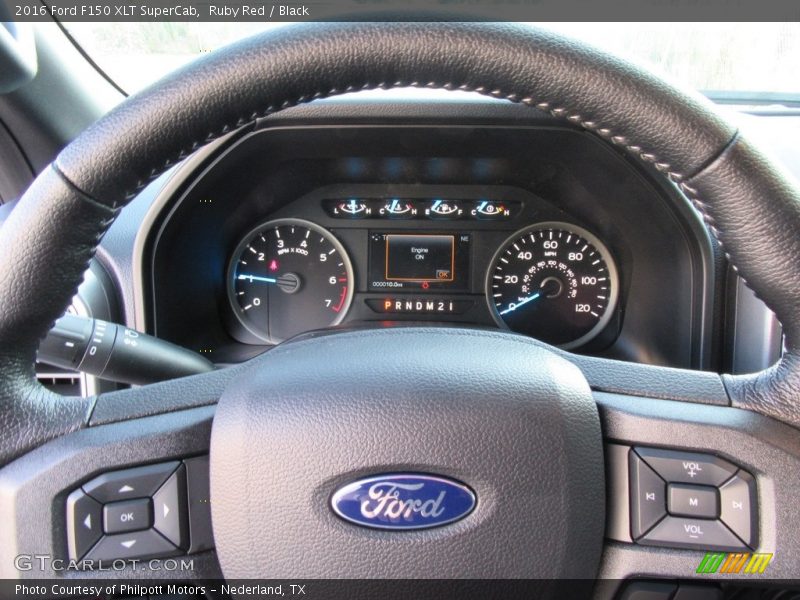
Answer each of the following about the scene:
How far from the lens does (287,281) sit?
2557 millimetres

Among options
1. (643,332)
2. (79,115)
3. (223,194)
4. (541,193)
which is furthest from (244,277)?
(643,332)

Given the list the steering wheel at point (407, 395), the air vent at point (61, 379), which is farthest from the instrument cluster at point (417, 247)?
the steering wheel at point (407, 395)

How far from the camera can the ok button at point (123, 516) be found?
893 mm

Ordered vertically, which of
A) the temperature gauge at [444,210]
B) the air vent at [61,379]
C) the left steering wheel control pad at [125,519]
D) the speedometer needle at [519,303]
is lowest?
the air vent at [61,379]

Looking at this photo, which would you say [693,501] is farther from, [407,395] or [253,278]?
[253,278]

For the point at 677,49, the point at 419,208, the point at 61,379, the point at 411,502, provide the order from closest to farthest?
the point at 411,502 < the point at 61,379 < the point at 677,49 < the point at 419,208

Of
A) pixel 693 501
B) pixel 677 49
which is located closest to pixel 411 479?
pixel 693 501

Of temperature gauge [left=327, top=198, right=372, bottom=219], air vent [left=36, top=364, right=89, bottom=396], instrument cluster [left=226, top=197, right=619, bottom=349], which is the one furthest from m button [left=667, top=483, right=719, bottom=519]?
temperature gauge [left=327, top=198, right=372, bottom=219]

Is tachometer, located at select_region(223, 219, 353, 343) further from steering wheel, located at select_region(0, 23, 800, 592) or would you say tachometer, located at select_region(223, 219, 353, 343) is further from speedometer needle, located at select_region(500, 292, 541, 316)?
steering wheel, located at select_region(0, 23, 800, 592)

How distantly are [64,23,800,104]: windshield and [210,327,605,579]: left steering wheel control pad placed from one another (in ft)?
4.02

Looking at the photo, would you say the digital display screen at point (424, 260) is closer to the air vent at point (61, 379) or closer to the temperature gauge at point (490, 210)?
the temperature gauge at point (490, 210)

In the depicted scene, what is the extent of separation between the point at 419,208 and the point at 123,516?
1.75 m

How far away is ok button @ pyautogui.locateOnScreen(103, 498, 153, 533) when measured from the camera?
89 cm

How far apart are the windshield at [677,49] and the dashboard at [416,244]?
315 millimetres
